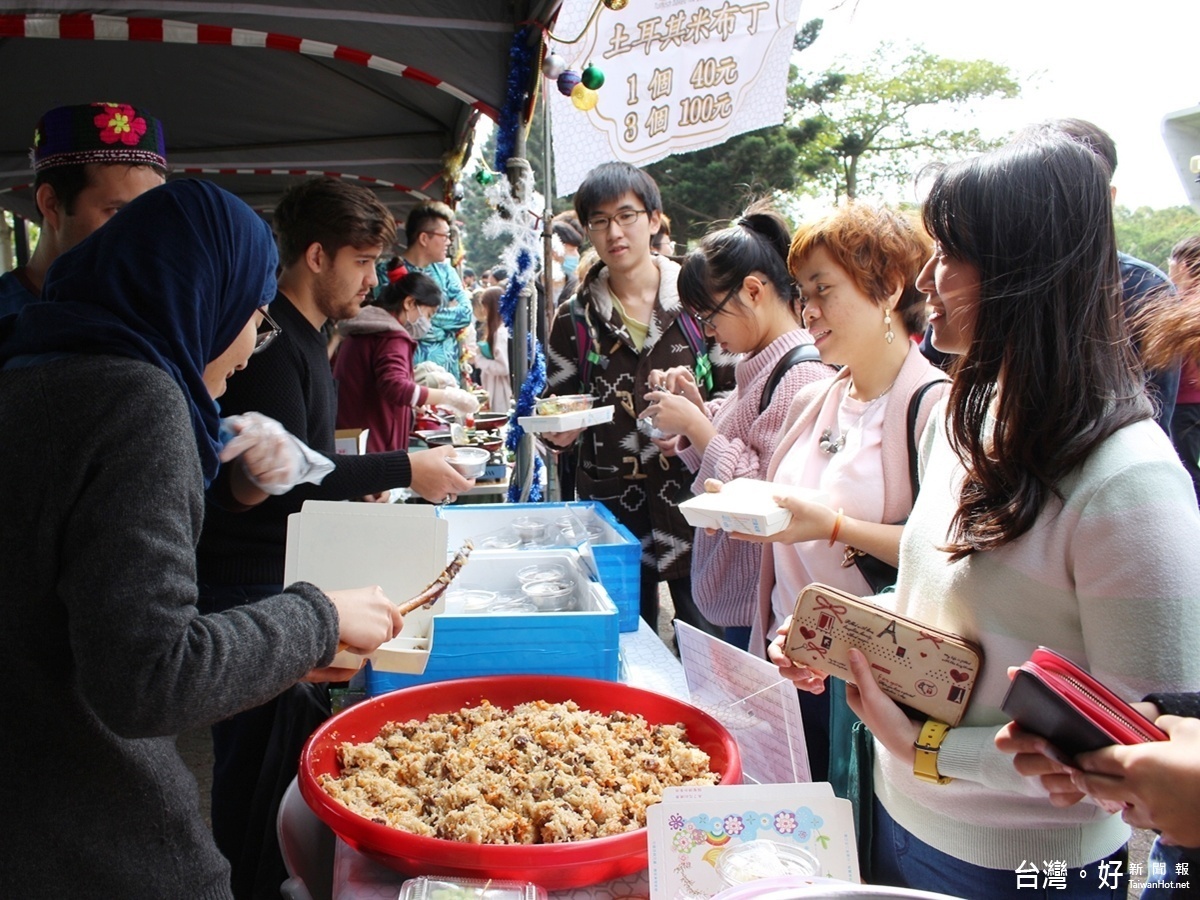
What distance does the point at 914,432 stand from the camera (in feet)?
5.21

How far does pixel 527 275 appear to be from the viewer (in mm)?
4211

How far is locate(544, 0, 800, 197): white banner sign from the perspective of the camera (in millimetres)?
3465

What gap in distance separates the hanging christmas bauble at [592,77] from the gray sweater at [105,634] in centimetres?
288

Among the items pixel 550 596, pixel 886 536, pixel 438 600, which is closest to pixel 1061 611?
pixel 886 536

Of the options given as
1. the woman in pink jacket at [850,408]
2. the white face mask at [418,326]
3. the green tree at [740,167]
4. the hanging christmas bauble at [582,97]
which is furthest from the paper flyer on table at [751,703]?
the green tree at [740,167]

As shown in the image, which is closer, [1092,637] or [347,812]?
[1092,637]

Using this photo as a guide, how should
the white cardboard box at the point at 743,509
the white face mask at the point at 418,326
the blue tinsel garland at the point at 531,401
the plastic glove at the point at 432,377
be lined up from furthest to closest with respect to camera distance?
the white face mask at the point at 418,326 → the plastic glove at the point at 432,377 → the blue tinsel garland at the point at 531,401 → the white cardboard box at the point at 743,509

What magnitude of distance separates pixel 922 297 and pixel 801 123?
862 inches

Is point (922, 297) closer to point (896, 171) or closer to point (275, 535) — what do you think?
point (275, 535)

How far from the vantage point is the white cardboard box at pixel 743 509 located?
151cm

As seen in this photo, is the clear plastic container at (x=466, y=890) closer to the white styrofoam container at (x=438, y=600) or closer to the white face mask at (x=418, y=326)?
the white styrofoam container at (x=438, y=600)

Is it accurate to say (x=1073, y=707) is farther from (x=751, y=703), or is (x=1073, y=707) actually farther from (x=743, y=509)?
(x=743, y=509)

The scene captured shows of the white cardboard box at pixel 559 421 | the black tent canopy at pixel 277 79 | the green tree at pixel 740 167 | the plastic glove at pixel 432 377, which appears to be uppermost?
the green tree at pixel 740 167

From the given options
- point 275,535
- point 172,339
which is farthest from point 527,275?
point 172,339
